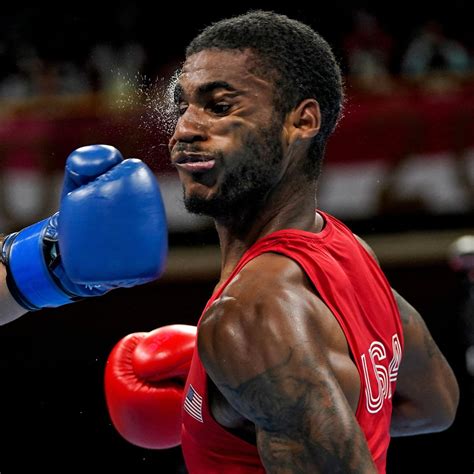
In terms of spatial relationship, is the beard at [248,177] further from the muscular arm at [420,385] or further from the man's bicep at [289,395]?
the muscular arm at [420,385]

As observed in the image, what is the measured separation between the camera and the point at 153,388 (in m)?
1.97

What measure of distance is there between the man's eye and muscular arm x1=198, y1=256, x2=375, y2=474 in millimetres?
340

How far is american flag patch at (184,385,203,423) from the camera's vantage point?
1.53 meters

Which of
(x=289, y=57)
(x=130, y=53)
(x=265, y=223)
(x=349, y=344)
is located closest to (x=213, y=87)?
(x=289, y=57)

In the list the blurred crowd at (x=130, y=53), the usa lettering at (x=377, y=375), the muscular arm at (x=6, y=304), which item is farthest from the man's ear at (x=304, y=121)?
the blurred crowd at (x=130, y=53)

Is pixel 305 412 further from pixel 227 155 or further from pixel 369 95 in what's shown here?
pixel 369 95

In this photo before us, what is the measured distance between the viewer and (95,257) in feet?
5.31

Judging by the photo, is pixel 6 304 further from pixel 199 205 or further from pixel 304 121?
pixel 304 121

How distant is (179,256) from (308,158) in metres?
3.65

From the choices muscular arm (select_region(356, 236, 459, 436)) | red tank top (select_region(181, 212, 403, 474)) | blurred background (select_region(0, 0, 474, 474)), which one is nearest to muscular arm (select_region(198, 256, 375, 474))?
red tank top (select_region(181, 212, 403, 474))

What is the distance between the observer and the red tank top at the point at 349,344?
1485 millimetres

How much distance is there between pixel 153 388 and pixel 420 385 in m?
0.60

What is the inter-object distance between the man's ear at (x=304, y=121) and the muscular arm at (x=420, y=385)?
36 cm

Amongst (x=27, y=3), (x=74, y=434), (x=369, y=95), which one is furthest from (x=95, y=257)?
(x=27, y=3)
